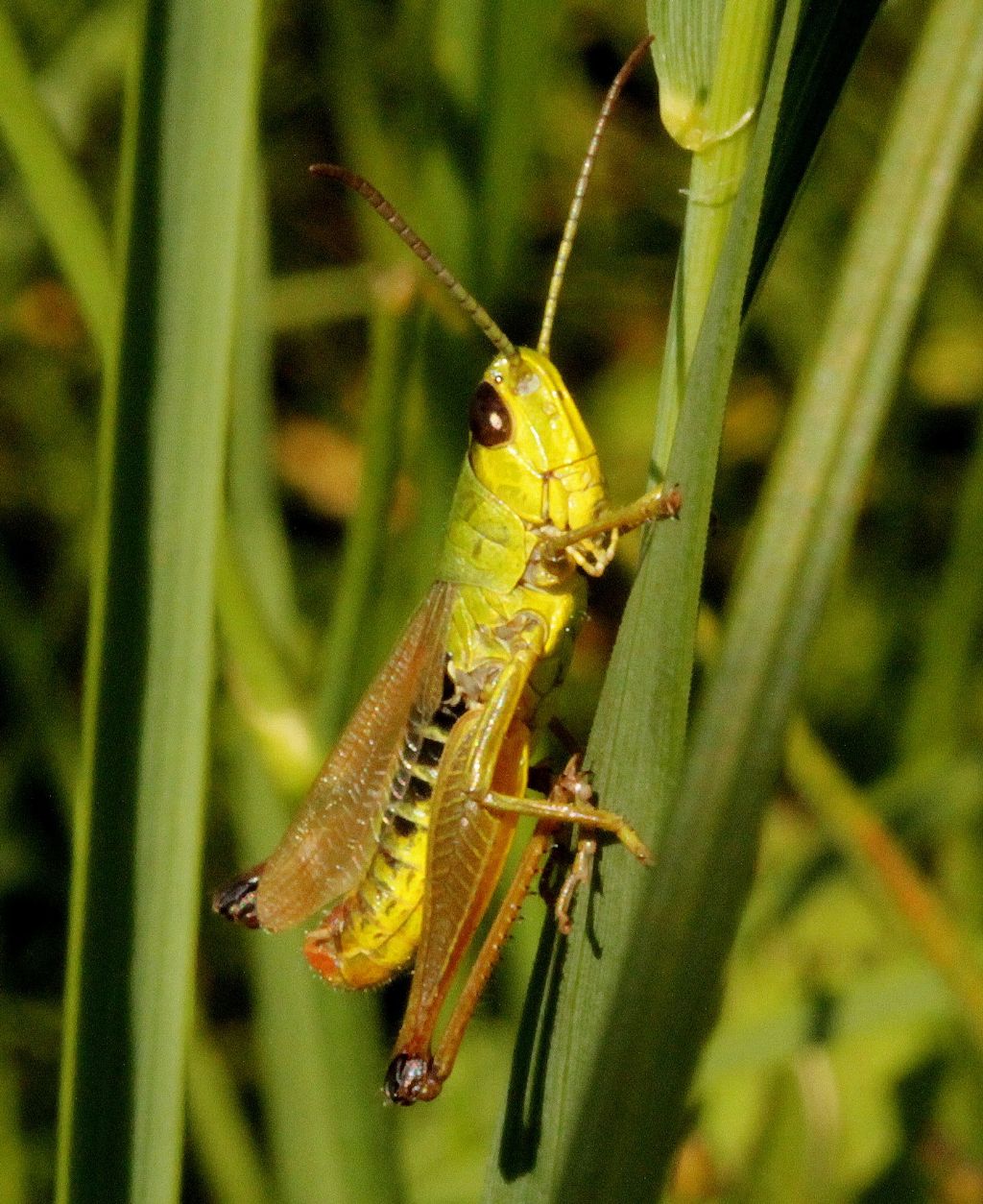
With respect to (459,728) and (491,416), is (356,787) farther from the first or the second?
(491,416)

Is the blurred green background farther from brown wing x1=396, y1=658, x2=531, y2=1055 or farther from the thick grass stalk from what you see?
the thick grass stalk

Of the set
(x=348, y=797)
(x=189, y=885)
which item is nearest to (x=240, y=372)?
(x=348, y=797)

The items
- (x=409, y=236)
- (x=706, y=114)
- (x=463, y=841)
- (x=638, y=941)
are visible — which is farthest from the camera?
(x=463, y=841)

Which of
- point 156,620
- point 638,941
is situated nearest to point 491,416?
point 156,620

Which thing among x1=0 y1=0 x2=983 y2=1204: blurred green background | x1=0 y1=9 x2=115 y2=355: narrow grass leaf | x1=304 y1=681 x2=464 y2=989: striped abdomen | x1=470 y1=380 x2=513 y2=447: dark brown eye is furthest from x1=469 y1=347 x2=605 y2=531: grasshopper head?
x1=0 y1=9 x2=115 y2=355: narrow grass leaf

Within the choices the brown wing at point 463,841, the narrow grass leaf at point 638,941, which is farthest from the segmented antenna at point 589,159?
the brown wing at point 463,841
